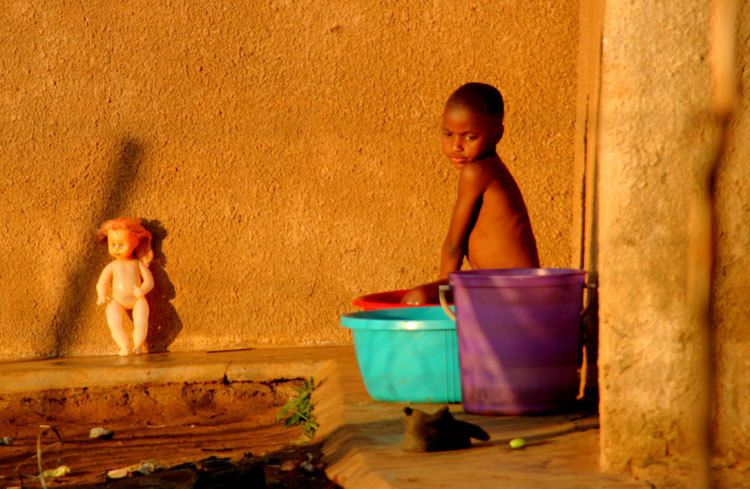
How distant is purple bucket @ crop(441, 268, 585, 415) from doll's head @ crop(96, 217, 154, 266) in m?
2.33

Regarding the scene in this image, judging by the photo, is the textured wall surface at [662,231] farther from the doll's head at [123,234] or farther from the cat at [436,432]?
the doll's head at [123,234]

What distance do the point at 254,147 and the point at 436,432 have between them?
2.81 metres

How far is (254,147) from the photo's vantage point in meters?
6.17

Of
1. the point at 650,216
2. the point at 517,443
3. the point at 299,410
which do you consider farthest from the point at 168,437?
the point at 650,216

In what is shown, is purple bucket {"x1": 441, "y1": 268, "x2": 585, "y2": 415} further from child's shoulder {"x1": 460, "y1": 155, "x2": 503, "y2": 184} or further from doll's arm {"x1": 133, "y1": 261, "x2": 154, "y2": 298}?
doll's arm {"x1": 133, "y1": 261, "x2": 154, "y2": 298}

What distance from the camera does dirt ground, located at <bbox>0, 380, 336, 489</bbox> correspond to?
406 centimetres

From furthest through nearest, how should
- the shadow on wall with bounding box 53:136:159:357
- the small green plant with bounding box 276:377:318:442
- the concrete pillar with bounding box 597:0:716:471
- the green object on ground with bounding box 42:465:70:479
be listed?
the shadow on wall with bounding box 53:136:159:357 < the small green plant with bounding box 276:377:318:442 < the green object on ground with bounding box 42:465:70:479 < the concrete pillar with bounding box 597:0:716:471

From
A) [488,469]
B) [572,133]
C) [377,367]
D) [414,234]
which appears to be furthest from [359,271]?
[488,469]

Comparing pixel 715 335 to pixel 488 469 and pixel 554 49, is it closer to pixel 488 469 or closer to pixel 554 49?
pixel 488 469

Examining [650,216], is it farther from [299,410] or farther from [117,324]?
[117,324]

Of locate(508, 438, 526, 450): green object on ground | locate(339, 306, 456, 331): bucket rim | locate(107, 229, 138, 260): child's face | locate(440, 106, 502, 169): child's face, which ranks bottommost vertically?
locate(508, 438, 526, 450): green object on ground

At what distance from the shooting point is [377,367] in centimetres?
459

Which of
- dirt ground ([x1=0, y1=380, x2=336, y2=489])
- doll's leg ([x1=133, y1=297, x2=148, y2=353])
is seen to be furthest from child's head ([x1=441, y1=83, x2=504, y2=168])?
doll's leg ([x1=133, y1=297, x2=148, y2=353])

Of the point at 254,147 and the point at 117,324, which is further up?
the point at 254,147
